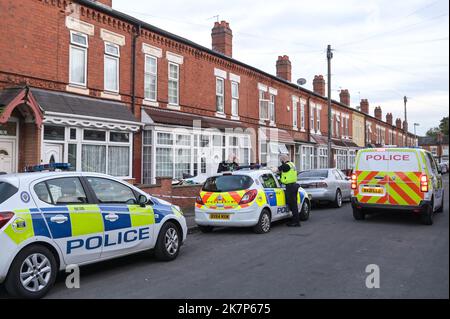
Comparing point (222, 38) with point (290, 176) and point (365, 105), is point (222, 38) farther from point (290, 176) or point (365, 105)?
point (365, 105)

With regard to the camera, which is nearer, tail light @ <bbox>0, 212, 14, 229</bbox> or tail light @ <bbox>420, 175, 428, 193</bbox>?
tail light @ <bbox>0, 212, 14, 229</bbox>

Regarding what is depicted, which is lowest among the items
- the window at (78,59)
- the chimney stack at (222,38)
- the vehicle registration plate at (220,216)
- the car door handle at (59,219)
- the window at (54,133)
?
the vehicle registration plate at (220,216)

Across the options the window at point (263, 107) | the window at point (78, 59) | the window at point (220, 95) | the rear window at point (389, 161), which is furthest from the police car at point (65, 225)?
the window at point (263, 107)

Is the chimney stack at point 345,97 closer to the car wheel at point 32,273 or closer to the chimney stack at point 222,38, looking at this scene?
the chimney stack at point 222,38

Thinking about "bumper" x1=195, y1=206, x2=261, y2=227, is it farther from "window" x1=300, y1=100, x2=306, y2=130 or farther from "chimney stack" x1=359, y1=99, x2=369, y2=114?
"chimney stack" x1=359, y1=99, x2=369, y2=114

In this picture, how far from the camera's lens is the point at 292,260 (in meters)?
7.25

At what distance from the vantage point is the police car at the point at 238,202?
393 inches

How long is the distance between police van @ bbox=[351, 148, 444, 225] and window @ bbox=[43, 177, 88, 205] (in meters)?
7.76

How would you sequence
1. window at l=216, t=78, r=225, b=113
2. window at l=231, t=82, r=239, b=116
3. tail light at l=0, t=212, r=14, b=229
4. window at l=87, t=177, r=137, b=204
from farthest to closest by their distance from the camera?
window at l=231, t=82, r=239, b=116 → window at l=216, t=78, r=225, b=113 → window at l=87, t=177, r=137, b=204 → tail light at l=0, t=212, r=14, b=229

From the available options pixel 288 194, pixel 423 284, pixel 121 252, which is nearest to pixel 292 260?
pixel 423 284

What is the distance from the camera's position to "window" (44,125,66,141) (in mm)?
12727

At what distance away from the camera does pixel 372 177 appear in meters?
11.4

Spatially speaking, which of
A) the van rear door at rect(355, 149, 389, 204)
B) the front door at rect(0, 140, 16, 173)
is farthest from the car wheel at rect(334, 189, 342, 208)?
the front door at rect(0, 140, 16, 173)

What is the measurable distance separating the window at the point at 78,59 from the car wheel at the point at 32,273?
9582 millimetres
